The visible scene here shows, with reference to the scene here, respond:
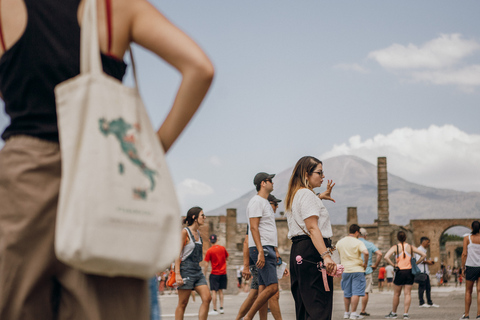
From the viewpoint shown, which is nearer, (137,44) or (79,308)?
(79,308)

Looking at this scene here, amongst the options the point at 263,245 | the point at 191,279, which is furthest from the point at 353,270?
the point at 191,279

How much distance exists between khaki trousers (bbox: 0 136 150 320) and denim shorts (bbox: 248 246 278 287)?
21.5ft

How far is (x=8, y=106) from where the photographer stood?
1734mm

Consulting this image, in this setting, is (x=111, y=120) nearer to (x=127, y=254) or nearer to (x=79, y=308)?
(x=127, y=254)

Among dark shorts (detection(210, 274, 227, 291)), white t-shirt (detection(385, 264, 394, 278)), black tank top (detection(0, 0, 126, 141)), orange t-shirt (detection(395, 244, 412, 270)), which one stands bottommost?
white t-shirt (detection(385, 264, 394, 278))

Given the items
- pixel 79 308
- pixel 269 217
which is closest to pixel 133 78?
pixel 79 308

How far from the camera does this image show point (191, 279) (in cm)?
851

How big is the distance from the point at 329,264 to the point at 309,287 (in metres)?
0.34

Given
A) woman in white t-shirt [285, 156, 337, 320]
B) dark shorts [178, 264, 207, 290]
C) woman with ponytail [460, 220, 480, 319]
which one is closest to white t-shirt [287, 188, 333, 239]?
woman in white t-shirt [285, 156, 337, 320]

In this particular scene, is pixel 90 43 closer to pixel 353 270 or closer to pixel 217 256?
pixel 353 270

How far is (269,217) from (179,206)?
6.89 m

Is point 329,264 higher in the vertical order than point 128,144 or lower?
lower

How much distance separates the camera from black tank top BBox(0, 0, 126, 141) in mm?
1678

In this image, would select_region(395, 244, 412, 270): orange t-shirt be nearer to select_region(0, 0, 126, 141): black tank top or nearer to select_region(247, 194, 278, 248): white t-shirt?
select_region(247, 194, 278, 248): white t-shirt
